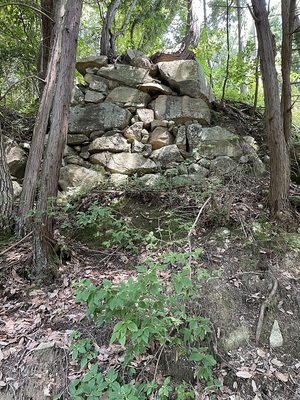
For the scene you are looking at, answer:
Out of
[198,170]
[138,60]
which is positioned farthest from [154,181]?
[138,60]

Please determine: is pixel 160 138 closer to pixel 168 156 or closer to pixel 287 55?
pixel 168 156

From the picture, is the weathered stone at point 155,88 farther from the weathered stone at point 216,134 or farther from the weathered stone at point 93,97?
the weathered stone at point 216,134

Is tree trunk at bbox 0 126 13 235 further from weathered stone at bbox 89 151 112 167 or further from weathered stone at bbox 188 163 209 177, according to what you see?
weathered stone at bbox 188 163 209 177

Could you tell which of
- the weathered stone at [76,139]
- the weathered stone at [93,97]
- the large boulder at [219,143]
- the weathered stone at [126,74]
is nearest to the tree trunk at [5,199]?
the weathered stone at [76,139]

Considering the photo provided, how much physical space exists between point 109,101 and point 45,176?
2.74 metres

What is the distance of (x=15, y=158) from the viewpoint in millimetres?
5102

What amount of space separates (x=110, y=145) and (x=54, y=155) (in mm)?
1689

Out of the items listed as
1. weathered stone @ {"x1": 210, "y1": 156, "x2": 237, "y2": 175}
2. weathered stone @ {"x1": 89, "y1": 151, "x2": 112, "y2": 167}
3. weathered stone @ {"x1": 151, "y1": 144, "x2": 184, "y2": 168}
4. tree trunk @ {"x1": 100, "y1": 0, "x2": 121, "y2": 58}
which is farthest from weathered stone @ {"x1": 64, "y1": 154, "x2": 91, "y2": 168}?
tree trunk @ {"x1": 100, "y1": 0, "x2": 121, "y2": 58}

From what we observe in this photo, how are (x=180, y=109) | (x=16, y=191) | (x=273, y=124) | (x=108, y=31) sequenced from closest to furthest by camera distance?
(x=273, y=124), (x=16, y=191), (x=180, y=109), (x=108, y=31)

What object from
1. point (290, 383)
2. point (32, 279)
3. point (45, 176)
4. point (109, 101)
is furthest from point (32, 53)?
point (290, 383)

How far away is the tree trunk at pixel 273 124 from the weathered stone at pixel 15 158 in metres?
4.27

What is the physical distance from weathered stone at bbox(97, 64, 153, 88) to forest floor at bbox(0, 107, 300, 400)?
2648 mm

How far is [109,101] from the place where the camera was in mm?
5688

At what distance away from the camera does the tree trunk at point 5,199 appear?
4020 mm
